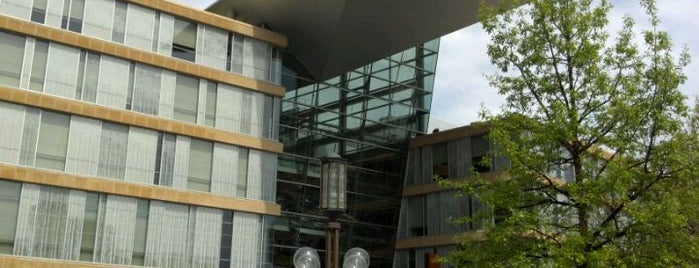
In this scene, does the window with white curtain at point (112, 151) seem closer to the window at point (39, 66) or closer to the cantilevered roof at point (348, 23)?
the window at point (39, 66)

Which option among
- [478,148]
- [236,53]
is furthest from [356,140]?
[236,53]

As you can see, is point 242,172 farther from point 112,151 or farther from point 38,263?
point 38,263

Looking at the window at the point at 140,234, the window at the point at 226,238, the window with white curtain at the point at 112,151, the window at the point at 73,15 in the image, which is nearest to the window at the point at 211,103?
the window with white curtain at the point at 112,151

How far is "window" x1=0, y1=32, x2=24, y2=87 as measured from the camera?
25.8 m

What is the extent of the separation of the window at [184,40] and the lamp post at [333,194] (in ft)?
59.7

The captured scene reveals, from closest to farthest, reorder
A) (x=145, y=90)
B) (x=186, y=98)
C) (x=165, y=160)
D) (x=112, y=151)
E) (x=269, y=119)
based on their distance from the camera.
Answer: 1. (x=112, y=151)
2. (x=165, y=160)
3. (x=145, y=90)
4. (x=186, y=98)
5. (x=269, y=119)

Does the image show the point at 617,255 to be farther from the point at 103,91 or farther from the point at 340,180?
the point at 103,91

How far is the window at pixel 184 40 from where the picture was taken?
29688 millimetres

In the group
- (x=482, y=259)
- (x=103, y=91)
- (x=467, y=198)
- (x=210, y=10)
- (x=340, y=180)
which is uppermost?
(x=210, y=10)

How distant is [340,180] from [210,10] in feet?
72.5

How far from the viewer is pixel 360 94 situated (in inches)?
1449

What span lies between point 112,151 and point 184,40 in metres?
5.48

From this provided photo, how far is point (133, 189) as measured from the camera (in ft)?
88.8

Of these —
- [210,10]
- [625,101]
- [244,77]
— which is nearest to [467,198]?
[244,77]
